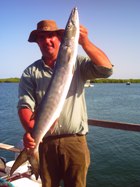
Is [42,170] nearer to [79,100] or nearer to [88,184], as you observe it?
[79,100]

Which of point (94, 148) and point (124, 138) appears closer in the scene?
point (94, 148)

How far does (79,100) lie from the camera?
411 cm

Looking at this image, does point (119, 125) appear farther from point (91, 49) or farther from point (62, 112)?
point (91, 49)

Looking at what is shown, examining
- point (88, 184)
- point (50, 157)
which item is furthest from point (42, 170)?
point (88, 184)

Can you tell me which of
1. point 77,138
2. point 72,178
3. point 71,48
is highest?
point 71,48

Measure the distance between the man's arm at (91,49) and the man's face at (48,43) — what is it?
51 cm

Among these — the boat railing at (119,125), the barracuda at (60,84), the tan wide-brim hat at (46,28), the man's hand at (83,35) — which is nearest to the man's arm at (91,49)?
the man's hand at (83,35)

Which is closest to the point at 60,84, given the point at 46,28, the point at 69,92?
the point at 69,92

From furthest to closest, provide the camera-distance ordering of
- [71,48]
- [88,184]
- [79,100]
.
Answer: [88,184] < [79,100] < [71,48]

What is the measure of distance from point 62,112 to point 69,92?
0.97ft

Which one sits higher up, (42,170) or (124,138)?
(42,170)

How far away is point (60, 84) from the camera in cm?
359

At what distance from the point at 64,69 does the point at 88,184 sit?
35.3 ft

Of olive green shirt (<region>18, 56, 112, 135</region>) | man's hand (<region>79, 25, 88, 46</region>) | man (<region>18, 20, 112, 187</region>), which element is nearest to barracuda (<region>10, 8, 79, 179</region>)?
man's hand (<region>79, 25, 88, 46</region>)
